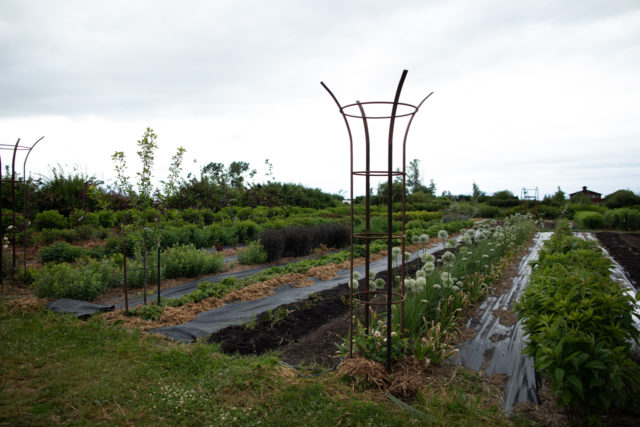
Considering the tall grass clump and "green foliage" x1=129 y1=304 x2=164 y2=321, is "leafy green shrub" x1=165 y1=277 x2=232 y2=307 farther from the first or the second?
the tall grass clump

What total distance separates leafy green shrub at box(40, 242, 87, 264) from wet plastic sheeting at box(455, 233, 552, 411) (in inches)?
303

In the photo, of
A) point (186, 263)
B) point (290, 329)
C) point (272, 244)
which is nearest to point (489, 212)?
point (272, 244)

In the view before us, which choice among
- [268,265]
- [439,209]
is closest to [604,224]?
[439,209]

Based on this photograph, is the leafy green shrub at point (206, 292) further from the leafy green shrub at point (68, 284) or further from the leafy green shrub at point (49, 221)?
the leafy green shrub at point (49, 221)

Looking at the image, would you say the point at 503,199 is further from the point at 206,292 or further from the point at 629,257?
the point at 206,292

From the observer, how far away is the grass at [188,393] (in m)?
2.59

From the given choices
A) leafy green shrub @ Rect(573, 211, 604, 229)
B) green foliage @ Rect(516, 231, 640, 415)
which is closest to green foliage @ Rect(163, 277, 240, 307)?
green foliage @ Rect(516, 231, 640, 415)

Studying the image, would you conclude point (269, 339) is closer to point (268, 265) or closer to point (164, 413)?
point (164, 413)

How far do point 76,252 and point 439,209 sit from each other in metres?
22.2

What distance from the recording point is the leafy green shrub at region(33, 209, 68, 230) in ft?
33.5

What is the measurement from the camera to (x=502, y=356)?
11.9 feet

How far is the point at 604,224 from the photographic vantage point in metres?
19.7

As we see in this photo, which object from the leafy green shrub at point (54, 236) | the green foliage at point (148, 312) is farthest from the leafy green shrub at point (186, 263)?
the leafy green shrub at point (54, 236)

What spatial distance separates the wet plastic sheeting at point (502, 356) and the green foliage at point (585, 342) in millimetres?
449
